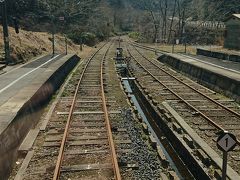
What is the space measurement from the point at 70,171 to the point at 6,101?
244 inches

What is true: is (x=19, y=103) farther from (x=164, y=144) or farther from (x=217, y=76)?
(x=217, y=76)

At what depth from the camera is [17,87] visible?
1788cm

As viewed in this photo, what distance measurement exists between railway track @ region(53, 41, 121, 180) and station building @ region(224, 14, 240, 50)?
27.9 m

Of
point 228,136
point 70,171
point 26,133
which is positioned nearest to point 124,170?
point 70,171

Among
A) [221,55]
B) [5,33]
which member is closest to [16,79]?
[5,33]

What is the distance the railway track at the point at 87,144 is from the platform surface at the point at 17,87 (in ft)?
6.58

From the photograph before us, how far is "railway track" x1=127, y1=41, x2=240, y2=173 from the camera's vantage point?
43.3 feet

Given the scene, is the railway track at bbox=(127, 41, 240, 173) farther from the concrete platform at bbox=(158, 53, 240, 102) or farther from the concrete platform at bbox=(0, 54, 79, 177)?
the concrete platform at bbox=(0, 54, 79, 177)

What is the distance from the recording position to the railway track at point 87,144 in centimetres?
966

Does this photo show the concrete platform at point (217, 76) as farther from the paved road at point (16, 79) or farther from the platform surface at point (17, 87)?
the paved road at point (16, 79)

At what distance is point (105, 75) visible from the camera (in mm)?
27172

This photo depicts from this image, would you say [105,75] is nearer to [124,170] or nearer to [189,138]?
[189,138]

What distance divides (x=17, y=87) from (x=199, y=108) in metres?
9.48

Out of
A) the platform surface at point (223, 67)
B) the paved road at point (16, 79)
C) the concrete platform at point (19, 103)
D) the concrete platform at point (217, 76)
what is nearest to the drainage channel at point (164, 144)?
the concrete platform at point (217, 76)
